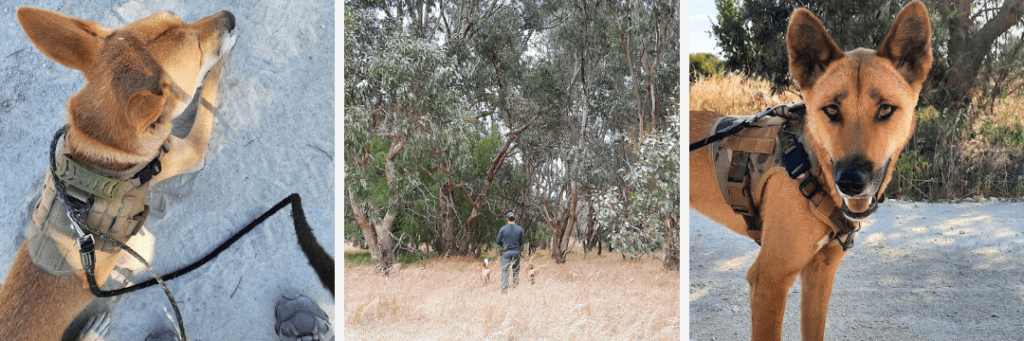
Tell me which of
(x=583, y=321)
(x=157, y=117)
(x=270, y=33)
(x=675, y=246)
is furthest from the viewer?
(x=675, y=246)

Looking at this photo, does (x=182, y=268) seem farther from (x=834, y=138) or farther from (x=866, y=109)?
(x=866, y=109)

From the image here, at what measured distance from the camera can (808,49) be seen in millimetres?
2598

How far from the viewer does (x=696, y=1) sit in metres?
3.39

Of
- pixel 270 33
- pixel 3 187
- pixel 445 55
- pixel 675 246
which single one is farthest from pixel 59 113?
→ pixel 675 246

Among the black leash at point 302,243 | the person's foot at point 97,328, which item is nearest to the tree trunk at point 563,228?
the black leash at point 302,243

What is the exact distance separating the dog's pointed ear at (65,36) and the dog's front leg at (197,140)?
450 mm

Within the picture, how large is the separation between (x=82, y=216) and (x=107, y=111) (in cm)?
44

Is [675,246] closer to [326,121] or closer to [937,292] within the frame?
[937,292]

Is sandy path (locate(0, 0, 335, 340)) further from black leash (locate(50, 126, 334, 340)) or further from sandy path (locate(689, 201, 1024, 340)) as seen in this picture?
sandy path (locate(689, 201, 1024, 340))

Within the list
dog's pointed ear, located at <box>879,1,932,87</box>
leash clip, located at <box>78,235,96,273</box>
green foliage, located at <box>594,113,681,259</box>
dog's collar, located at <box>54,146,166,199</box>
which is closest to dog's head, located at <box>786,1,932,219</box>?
dog's pointed ear, located at <box>879,1,932,87</box>

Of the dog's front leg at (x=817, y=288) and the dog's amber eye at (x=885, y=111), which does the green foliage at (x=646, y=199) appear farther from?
the dog's amber eye at (x=885, y=111)

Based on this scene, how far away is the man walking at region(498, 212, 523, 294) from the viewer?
4.50 m

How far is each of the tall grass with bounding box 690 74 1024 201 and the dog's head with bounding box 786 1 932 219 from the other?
1.49ft

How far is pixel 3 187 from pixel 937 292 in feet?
13.7
